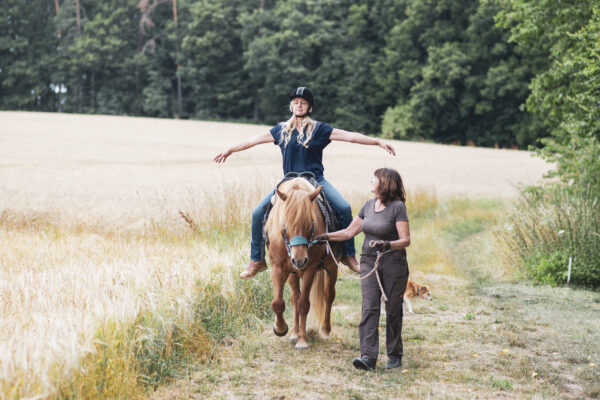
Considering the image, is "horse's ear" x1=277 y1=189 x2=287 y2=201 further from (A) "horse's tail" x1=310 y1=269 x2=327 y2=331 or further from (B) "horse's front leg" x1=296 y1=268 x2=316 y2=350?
(A) "horse's tail" x1=310 y1=269 x2=327 y2=331

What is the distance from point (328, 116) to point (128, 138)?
81.5 feet

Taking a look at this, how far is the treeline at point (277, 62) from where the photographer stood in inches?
1969

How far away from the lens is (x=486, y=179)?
88.4 feet

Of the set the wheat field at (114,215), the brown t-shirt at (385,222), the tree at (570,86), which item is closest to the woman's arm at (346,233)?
the brown t-shirt at (385,222)

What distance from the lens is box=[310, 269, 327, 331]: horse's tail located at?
7148 mm

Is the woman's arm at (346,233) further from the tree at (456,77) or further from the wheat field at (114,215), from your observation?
the tree at (456,77)

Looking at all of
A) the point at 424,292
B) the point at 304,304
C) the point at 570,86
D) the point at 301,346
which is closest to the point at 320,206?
the point at 304,304

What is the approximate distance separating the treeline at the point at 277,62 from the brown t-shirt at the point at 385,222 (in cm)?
4389

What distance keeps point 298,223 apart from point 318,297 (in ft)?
4.69

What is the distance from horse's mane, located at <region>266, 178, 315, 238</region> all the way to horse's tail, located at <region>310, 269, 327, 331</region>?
3.20 ft

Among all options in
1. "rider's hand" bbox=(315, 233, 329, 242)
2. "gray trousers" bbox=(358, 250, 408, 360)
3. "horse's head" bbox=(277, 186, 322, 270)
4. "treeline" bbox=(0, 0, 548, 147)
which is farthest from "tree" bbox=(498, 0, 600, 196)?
"treeline" bbox=(0, 0, 548, 147)

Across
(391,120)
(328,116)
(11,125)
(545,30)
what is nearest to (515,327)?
(545,30)

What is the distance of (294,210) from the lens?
6.16 m

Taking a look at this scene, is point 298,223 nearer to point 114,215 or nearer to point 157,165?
point 114,215
